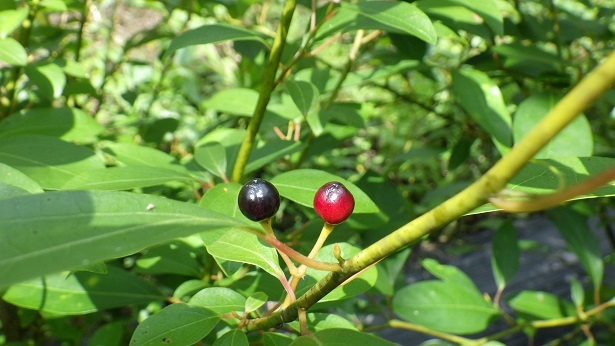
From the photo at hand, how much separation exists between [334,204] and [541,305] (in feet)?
3.30

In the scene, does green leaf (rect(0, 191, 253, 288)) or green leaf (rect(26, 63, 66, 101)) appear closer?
green leaf (rect(0, 191, 253, 288))

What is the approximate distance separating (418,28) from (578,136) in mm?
406

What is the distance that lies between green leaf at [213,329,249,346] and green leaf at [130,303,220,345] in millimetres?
35

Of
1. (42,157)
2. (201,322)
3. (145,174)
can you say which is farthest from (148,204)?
(42,157)

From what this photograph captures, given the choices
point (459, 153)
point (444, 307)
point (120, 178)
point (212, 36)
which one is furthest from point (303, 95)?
point (459, 153)

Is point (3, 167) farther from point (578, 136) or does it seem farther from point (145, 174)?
point (578, 136)

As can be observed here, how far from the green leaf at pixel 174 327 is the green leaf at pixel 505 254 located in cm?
102

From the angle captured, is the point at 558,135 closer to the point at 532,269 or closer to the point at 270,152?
the point at 270,152

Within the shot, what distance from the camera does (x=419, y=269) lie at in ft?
9.94

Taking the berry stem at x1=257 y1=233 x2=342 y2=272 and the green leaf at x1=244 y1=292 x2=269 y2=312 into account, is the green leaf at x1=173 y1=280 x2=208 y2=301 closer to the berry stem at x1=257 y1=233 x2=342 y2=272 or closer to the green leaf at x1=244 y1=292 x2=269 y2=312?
the green leaf at x1=244 y1=292 x2=269 y2=312

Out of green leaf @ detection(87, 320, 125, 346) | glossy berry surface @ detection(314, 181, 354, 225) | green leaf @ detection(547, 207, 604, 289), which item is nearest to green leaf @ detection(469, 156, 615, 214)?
glossy berry surface @ detection(314, 181, 354, 225)

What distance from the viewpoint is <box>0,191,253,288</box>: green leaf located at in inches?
16.8

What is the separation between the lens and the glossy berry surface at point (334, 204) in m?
0.62

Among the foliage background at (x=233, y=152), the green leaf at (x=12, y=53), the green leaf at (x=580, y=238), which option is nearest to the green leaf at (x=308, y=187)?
the foliage background at (x=233, y=152)
